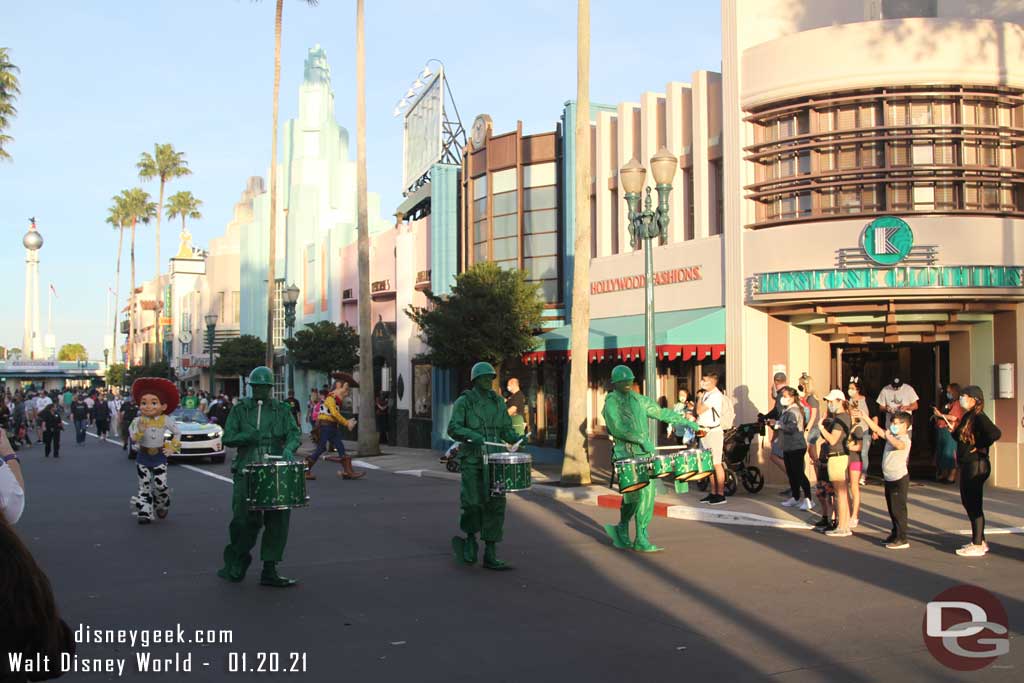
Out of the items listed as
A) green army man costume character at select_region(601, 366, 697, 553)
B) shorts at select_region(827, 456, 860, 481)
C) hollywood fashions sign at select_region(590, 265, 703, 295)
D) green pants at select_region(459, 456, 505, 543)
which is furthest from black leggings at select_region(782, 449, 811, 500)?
green pants at select_region(459, 456, 505, 543)

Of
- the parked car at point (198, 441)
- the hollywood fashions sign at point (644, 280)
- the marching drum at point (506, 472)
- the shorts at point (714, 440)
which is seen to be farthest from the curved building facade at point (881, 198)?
the parked car at point (198, 441)

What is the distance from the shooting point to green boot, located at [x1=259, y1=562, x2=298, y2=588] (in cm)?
868

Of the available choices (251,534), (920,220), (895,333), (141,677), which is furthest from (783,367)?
(141,677)

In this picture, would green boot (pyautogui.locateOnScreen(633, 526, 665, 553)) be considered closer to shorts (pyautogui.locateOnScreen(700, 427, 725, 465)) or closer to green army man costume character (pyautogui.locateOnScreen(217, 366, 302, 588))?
green army man costume character (pyautogui.locateOnScreen(217, 366, 302, 588))

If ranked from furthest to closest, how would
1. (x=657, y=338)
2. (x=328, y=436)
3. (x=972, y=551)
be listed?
1. (x=328, y=436)
2. (x=657, y=338)
3. (x=972, y=551)

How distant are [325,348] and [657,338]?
1870 centimetres

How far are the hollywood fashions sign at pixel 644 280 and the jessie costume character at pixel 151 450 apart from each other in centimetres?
999

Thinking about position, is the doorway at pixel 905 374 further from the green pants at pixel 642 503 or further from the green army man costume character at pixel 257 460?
the green army man costume character at pixel 257 460

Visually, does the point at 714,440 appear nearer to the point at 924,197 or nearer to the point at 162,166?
the point at 924,197

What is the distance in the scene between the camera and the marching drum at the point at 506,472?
9.42 m

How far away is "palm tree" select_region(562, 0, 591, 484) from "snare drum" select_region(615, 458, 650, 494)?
7473mm

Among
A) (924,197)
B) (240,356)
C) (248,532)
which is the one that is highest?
(924,197)

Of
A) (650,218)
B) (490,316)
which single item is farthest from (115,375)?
(650,218)

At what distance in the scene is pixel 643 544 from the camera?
35.3 feet
